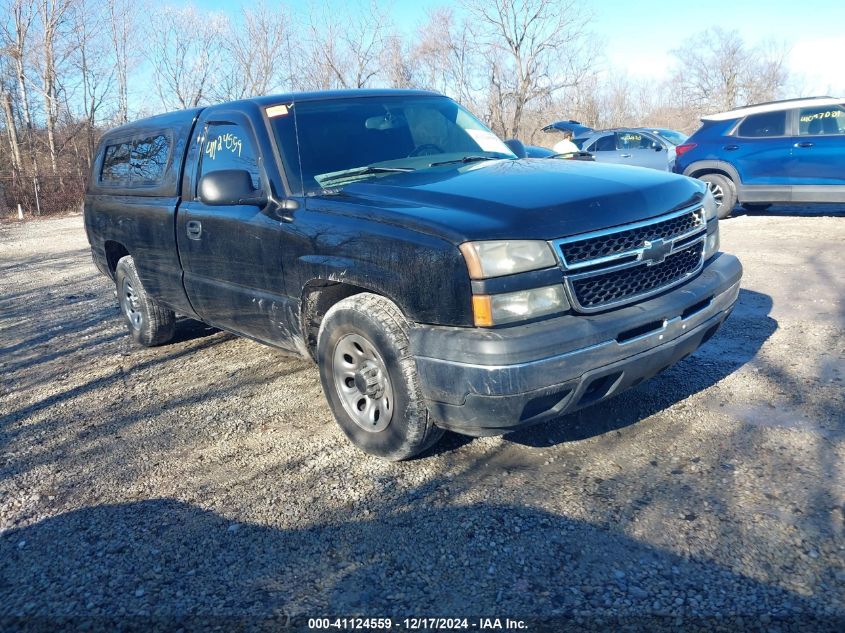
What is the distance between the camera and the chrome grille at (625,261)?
2.97 m

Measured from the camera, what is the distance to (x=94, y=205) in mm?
6137

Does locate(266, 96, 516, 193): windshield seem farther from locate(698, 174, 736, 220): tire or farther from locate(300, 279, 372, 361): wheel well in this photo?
locate(698, 174, 736, 220): tire

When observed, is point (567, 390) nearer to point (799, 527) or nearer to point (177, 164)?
point (799, 527)

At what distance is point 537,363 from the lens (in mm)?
2803

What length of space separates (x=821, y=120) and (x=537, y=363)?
354 inches

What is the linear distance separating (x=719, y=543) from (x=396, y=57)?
3183cm

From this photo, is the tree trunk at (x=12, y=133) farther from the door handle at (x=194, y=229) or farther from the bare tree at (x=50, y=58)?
the door handle at (x=194, y=229)

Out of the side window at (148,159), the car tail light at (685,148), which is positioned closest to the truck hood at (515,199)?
the side window at (148,159)

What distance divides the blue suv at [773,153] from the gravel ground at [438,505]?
5.39 metres

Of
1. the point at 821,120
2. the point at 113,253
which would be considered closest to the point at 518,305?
the point at 113,253

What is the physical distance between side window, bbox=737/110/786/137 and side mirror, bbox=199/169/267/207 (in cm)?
876

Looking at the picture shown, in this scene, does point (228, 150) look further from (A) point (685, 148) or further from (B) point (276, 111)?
(A) point (685, 148)

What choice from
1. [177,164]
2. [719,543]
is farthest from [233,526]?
[177,164]

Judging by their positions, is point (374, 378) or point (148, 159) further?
point (148, 159)
